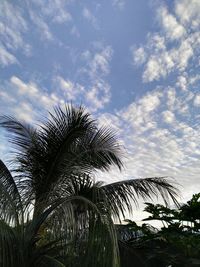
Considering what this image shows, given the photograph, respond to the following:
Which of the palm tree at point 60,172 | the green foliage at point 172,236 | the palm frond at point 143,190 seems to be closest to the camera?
the palm tree at point 60,172

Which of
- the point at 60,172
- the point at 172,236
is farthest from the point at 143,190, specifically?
the point at 60,172

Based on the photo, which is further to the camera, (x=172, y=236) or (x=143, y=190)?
(x=143, y=190)

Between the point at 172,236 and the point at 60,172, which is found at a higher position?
the point at 60,172

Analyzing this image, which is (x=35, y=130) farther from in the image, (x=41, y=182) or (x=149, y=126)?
(x=149, y=126)

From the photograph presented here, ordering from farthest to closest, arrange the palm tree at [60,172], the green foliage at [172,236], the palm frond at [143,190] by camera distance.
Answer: the palm frond at [143,190] → the green foliage at [172,236] → the palm tree at [60,172]

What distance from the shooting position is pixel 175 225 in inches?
212

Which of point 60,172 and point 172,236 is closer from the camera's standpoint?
point 172,236

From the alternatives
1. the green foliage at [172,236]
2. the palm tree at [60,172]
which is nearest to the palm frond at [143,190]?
the palm tree at [60,172]

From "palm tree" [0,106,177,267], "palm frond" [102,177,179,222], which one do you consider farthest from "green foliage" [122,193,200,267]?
"palm tree" [0,106,177,267]

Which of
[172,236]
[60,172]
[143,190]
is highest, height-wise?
[60,172]

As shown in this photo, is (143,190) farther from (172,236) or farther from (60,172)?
(60,172)

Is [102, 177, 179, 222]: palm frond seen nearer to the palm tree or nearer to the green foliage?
the palm tree

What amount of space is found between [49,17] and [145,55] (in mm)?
2258

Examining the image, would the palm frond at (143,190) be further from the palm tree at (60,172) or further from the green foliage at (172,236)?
the green foliage at (172,236)
